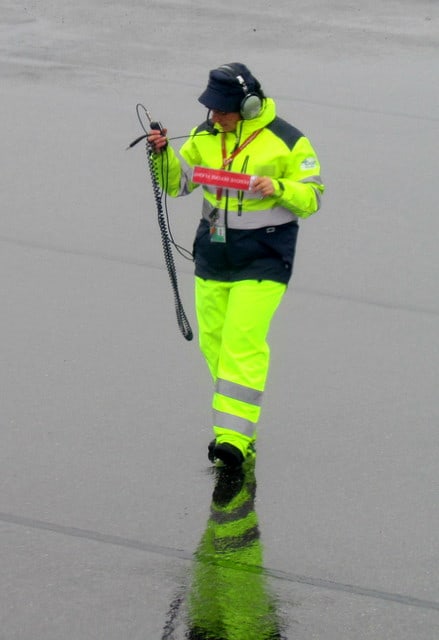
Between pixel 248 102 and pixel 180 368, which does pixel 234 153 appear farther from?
pixel 180 368

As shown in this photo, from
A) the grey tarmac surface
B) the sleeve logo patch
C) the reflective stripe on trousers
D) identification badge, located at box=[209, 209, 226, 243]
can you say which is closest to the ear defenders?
the sleeve logo patch

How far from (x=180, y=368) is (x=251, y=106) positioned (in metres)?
1.54

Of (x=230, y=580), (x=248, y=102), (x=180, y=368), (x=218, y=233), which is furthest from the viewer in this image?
(x=180, y=368)

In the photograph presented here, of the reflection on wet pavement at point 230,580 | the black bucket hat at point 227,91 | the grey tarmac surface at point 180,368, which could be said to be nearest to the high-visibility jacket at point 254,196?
the black bucket hat at point 227,91

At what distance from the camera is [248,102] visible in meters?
5.43

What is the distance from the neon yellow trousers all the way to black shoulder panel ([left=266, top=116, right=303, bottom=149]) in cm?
57

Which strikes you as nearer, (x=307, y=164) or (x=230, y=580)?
(x=230, y=580)

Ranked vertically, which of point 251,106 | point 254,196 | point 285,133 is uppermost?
point 251,106

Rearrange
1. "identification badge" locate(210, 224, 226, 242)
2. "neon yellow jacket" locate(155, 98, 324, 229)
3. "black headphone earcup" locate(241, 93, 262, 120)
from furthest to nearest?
"identification badge" locate(210, 224, 226, 242), "neon yellow jacket" locate(155, 98, 324, 229), "black headphone earcup" locate(241, 93, 262, 120)

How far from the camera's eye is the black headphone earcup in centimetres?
543

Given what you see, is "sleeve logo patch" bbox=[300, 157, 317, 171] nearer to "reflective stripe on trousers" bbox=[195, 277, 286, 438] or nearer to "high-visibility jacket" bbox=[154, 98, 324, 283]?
"high-visibility jacket" bbox=[154, 98, 324, 283]

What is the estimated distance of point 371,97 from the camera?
1102 centimetres

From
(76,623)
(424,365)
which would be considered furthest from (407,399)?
(76,623)

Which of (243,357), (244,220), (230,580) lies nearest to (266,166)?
(244,220)
